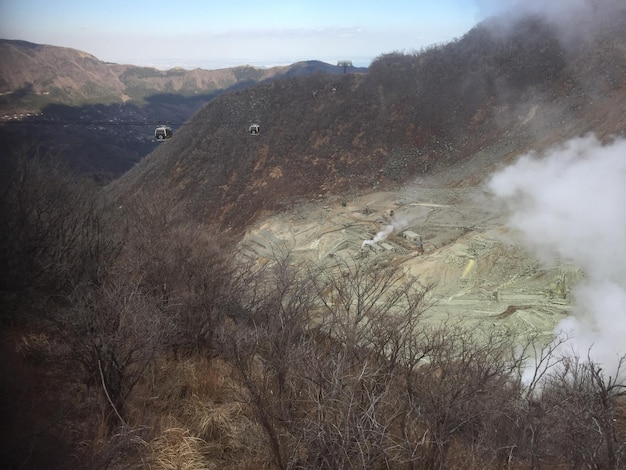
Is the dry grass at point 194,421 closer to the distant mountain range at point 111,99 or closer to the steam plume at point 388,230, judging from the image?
the steam plume at point 388,230

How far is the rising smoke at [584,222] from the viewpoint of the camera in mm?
10639

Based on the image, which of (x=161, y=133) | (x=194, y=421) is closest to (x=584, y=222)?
(x=194, y=421)

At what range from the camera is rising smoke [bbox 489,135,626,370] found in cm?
1064

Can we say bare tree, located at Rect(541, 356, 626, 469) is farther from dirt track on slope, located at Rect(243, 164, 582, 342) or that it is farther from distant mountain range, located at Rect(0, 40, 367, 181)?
distant mountain range, located at Rect(0, 40, 367, 181)

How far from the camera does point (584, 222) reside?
46.6ft

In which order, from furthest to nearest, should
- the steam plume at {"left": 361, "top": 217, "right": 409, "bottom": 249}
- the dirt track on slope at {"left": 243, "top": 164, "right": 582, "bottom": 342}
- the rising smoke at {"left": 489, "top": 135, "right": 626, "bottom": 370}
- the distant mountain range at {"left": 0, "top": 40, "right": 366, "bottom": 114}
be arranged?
the distant mountain range at {"left": 0, "top": 40, "right": 366, "bottom": 114} < the steam plume at {"left": 361, "top": 217, "right": 409, "bottom": 249} < the dirt track on slope at {"left": 243, "top": 164, "right": 582, "bottom": 342} < the rising smoke at {"left": 489, "top": 135, "right": 626, "bottom": 370}

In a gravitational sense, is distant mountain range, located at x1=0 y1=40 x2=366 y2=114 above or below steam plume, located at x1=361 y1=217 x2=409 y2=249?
above

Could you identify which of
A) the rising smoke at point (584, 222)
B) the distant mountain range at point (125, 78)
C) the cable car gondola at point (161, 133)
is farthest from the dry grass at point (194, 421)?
the distant mountain range at point (125, 78)

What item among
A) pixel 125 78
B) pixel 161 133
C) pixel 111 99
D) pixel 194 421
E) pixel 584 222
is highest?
pixel 125 78

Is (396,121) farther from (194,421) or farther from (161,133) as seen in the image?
(194,421)

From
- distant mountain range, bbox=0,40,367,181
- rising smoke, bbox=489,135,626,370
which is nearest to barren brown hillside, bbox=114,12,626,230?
rising smoke, bbox=489,135,626,370

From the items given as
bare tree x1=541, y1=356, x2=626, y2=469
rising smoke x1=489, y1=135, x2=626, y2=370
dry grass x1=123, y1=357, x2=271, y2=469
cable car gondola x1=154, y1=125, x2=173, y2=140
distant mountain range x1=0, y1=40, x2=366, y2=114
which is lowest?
dry grass x1=123, y1=357, x2=271, y2=469

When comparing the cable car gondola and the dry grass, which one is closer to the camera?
the dry grass

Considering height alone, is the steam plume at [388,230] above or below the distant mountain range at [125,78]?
below
